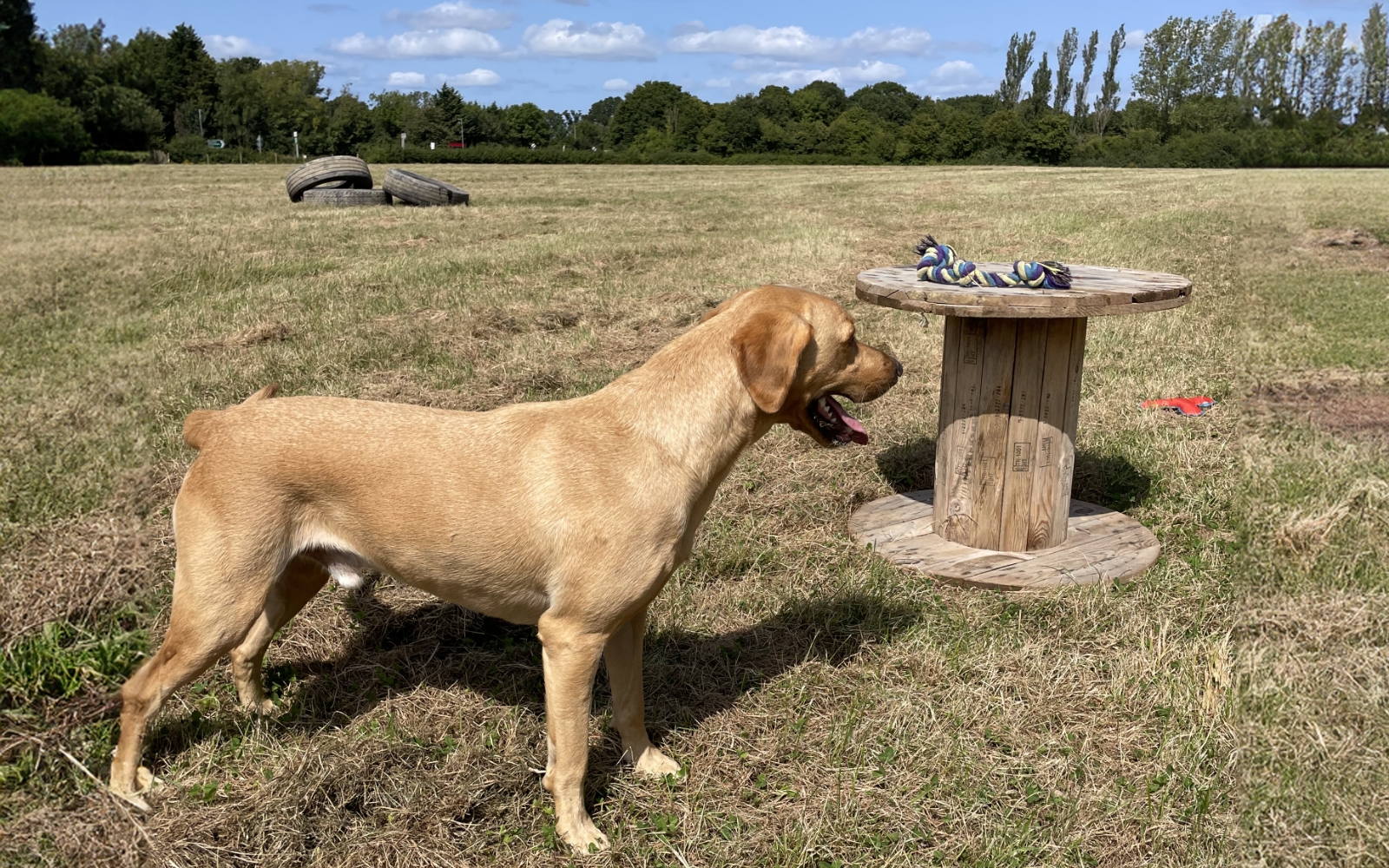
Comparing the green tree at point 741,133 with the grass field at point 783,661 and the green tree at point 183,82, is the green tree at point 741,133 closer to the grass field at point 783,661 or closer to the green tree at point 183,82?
the green tree at point 183,82

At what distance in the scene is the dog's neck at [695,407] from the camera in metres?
3.23

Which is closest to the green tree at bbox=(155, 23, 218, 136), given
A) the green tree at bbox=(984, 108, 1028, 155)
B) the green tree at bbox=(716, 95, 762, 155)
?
the green tree at bbox=(716, 95, 762, 155)

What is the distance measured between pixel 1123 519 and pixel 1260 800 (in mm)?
2661

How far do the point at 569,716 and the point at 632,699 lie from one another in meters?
0.51

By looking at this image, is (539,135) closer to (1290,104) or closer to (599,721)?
(1290,104)

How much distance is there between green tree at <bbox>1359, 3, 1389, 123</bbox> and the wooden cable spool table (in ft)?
376

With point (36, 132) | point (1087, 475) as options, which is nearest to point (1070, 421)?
point (1087, 475)

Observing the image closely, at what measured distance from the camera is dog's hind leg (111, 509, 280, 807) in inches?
123

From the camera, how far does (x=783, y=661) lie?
4.32m

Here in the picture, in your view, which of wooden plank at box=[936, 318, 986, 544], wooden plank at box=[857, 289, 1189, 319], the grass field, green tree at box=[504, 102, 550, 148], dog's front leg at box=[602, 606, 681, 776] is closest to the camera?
the grass field

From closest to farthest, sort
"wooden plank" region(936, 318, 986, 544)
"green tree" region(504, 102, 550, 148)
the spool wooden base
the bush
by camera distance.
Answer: the spool wooden base
"wooden plank" region(936, 318, 986, 544)
the bush
"green tree" region(504, 102, 550, 148)

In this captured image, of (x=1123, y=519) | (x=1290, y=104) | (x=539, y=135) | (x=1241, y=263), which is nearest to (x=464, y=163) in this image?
A: (x=1241, y=263)

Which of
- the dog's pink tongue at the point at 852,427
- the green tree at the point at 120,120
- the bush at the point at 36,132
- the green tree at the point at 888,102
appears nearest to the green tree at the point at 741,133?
the green tree at the point at 888,102

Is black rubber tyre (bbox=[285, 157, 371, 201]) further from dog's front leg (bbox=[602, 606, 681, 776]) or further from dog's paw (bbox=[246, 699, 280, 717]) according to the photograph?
dog's front leg (bbox=[602, 606, 681, 776])
